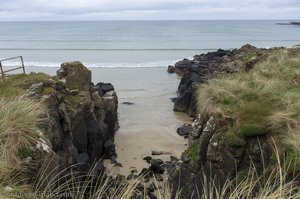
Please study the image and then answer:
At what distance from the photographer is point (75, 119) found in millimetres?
13133

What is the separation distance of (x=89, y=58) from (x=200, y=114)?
155ft

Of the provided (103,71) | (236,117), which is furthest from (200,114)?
(103,71)

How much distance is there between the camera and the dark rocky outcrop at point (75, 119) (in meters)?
10.9

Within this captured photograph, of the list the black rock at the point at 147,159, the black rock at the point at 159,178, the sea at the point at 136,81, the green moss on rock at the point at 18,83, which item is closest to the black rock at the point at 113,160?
the sea at the point at 136,81

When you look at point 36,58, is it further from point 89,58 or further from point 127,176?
point 127,176

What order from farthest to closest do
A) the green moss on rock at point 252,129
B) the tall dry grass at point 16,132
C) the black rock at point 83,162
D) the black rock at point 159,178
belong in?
the black rock at point 159,178 → the black rock at point 83,162 → the green moss on rock at point 252,129 → the tall dry grass at point 16,132

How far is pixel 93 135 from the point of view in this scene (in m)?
14.9

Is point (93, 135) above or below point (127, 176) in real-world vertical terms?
above

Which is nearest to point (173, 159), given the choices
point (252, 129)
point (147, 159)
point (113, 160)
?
point (147, 159)

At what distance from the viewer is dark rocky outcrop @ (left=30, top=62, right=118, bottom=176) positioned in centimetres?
1091

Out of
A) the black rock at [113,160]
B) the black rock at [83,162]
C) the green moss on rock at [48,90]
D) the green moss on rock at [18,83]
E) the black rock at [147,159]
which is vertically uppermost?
the green moss on rock at [18,83]

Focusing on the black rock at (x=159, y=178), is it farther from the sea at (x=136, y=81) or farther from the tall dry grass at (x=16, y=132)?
the tall dry grass at (x=16, y=132)

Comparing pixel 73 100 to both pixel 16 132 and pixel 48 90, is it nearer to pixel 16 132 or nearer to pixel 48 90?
pixel 48 90

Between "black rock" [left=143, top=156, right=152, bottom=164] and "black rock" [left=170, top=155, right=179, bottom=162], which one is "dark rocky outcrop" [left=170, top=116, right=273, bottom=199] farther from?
"black rock" [left=143, top=156, right=152, bottom=164]
